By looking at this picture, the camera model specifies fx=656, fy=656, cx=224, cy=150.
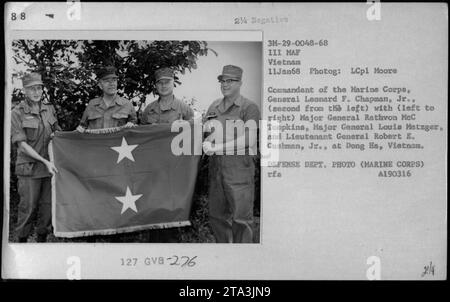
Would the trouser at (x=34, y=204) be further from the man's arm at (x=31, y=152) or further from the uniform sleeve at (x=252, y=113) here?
the uniform sleeve at (x=252, y=113)

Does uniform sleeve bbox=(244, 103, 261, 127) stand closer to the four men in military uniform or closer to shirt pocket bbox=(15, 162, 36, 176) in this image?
the four men in military uniform

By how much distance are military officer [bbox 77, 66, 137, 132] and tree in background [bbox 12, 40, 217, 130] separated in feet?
0.13

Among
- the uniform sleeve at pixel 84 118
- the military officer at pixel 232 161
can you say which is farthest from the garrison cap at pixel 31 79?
the military officer at pixel 232 161

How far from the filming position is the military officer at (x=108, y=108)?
4.57m

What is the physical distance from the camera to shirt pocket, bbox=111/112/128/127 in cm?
457

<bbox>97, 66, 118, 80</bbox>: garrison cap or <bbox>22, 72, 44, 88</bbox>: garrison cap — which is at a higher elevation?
<bbox>97, 66, 118, 80</bbox>: garrison cap

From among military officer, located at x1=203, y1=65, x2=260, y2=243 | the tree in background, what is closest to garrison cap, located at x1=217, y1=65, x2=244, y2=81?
military officer, located at x1=203, y1=65, x2=260, y2=243

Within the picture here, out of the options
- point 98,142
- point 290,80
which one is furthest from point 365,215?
point 98,142

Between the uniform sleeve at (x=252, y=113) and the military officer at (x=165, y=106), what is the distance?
383 millimetres

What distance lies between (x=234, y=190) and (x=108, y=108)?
41.2 inches

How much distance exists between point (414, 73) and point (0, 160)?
2955mm

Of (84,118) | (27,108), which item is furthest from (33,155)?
(84,118)

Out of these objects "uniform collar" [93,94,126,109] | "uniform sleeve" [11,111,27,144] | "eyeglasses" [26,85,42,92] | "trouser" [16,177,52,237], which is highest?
"eyeglasses" [26,85,42,92]

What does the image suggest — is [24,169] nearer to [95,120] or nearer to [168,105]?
[95,120]
